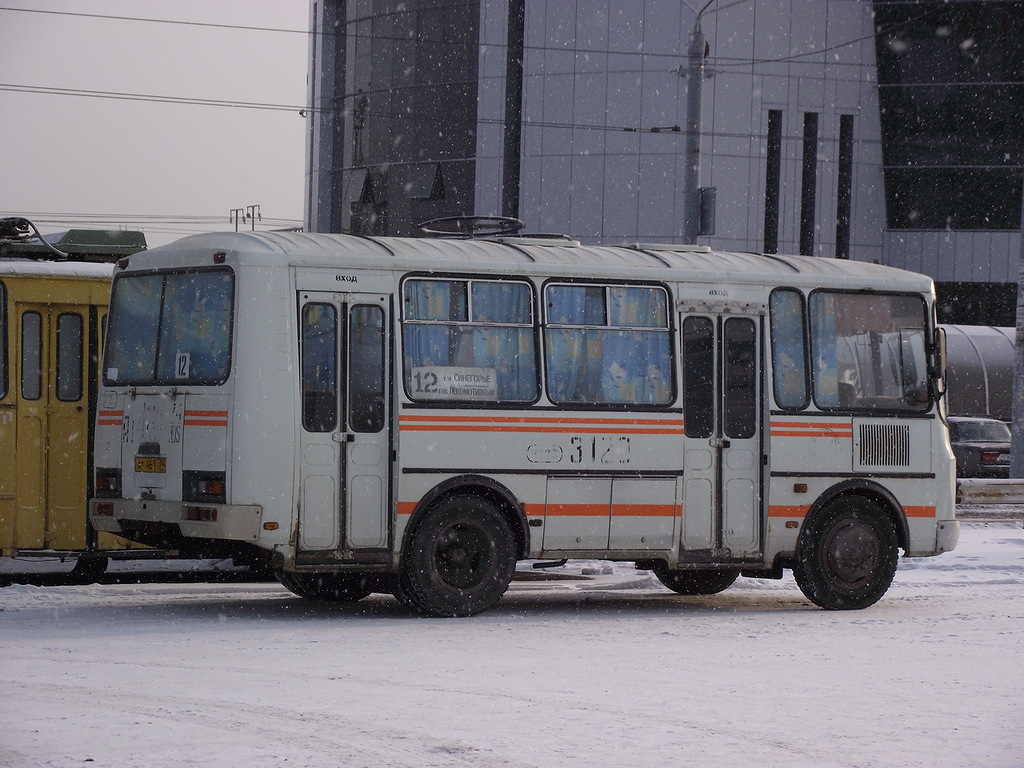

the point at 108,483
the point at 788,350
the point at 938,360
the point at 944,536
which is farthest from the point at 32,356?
the point at 944,536

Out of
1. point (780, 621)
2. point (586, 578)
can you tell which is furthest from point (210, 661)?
point (586, 578)

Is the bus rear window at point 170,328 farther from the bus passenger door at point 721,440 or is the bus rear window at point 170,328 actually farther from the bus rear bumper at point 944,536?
the bus rear bumper at point 944,536

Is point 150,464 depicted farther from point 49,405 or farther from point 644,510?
point 644,510

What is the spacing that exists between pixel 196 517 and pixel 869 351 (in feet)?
20.3

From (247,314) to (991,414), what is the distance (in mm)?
32876

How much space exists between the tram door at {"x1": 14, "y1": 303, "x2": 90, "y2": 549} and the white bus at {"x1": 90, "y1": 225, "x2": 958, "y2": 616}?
125 centimetres

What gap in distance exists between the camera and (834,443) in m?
14.2

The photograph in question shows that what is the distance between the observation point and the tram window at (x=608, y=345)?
13.3 meters

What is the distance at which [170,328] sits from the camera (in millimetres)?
12812

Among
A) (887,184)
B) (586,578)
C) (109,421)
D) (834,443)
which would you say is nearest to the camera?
(109,421)

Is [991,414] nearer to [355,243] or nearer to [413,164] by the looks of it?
[413,164]

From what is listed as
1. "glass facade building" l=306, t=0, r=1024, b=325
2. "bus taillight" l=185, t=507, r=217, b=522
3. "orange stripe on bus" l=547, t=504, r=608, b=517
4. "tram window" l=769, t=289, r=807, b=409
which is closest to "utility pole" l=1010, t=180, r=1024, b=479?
"tram window" l=769, t=289, r=807, b=409

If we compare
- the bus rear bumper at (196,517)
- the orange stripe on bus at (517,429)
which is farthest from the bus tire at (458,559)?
the bus rear bumper at (196,517)

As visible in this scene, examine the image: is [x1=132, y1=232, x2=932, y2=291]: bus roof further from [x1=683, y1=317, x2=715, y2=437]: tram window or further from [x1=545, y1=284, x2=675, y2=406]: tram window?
[x1=683, y1=317, x2=715, y2=437]: tram window
